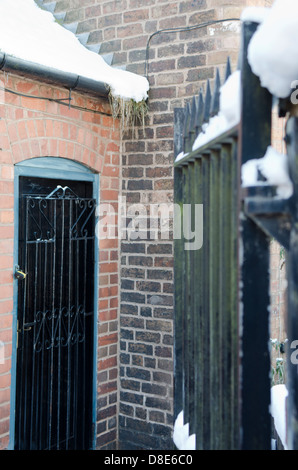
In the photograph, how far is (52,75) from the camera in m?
3.16

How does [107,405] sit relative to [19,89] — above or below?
below

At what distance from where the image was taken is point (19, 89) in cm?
316

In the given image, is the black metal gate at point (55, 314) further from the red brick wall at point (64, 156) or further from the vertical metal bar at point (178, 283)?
the vertical metal bar at point (178, 283)

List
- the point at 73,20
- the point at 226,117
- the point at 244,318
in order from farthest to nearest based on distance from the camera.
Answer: the point at 73,20, the point at 226,117, the point at 244,318

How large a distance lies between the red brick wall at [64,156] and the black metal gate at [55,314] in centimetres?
13

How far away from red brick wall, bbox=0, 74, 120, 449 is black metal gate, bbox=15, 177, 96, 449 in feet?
0.44

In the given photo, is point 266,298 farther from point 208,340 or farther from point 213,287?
point 208,340

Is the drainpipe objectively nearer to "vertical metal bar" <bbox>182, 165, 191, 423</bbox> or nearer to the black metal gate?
the black metal gate

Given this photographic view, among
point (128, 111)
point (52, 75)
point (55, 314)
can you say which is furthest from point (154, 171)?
point (55, 314)

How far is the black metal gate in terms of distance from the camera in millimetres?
3281

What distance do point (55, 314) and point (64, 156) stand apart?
3.94 ft

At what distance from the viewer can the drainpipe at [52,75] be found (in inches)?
115
